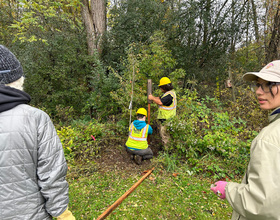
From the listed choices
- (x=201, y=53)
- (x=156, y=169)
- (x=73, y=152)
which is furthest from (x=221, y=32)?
(x=73, y=152)

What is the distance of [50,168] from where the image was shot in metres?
1.45

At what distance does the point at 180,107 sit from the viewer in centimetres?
588

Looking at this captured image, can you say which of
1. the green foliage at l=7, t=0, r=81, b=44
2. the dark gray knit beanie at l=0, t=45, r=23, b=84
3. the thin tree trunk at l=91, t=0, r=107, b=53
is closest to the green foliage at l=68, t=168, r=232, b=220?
the dark gray knit beanie at l=0, t=45, r=23, b=84

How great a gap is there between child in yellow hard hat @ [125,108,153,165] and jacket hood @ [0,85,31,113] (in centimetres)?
325

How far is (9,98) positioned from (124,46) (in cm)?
751

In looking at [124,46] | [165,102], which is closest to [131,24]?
[124,46]

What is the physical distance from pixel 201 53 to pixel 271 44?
131 inches

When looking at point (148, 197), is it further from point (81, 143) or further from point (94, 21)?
point (94, 21)

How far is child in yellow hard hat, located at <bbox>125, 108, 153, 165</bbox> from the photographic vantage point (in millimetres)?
4426

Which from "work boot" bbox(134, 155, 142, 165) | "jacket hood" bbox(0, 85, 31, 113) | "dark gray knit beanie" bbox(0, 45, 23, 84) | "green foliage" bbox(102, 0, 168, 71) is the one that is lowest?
"work boot" bbox(134, 155, 142, 165)

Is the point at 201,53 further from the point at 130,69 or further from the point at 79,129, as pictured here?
the point at 79,129

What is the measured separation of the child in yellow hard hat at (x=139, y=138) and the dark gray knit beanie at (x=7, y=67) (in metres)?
3.23

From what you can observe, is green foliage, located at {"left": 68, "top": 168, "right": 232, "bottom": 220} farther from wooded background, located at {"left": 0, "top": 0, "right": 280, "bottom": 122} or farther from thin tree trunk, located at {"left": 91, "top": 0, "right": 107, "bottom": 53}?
thin tree trunk, located at {"left": 91, "top": 0, "right": 107, "bottom": 53}

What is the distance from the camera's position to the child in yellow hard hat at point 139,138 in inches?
174
